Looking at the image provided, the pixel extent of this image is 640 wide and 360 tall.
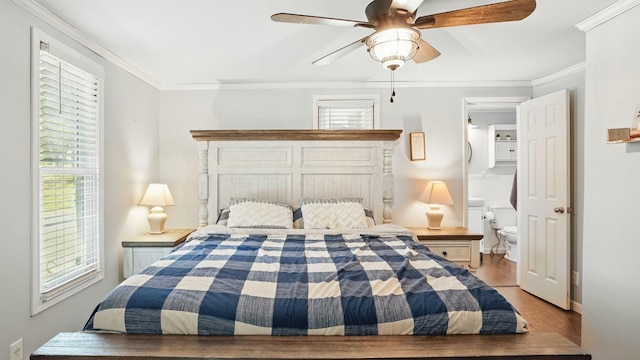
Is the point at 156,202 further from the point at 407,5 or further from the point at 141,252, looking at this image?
the point at 407,5

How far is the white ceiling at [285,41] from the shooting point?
2053 mm

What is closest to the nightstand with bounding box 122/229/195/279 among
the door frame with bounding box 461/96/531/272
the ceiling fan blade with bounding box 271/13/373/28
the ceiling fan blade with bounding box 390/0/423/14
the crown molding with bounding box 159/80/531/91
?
the crown molding with bounding box 159/80/531/91

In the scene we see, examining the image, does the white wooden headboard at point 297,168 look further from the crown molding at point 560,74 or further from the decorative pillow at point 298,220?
the crown molding at point 560,74

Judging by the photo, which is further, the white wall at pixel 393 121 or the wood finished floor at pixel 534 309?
the white wall at pixel 393 121

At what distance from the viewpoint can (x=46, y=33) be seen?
6.95ft

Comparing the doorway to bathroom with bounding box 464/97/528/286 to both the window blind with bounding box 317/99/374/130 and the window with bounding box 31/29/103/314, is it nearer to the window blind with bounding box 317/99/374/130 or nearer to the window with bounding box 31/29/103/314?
the window blind with bounding box 317/99/374/130

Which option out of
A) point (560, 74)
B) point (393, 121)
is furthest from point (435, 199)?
point (560, 74)

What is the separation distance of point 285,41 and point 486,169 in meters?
4.10

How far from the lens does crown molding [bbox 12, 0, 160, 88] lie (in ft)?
6.50

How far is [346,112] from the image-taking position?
3.72 metres

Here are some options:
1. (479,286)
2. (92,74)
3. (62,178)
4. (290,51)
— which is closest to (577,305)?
(479,286)

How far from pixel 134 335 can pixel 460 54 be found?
3036 mm

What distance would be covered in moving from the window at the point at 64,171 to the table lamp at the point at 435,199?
3.02 metres

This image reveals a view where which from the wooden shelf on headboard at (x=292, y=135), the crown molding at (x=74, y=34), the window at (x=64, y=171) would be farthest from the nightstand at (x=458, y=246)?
the crown molding at (x=74, y=34)
